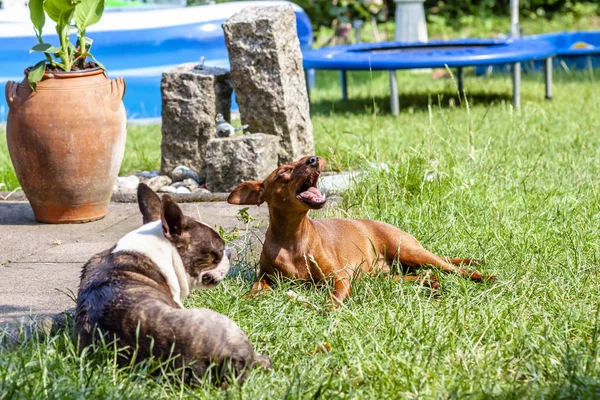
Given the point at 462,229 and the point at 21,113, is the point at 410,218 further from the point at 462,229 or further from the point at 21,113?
the point at 21,113

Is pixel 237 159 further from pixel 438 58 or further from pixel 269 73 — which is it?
pixel 438 58

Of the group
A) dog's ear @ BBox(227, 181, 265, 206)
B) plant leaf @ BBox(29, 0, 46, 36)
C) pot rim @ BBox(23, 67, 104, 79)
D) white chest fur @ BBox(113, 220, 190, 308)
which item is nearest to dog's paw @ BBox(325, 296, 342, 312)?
dog's ear @ BBox(227, 181, 265, 206)

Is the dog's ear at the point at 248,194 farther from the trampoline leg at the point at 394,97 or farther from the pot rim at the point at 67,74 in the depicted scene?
the trampoline leg at the point at 394,97

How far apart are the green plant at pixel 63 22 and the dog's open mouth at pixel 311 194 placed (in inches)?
89.4

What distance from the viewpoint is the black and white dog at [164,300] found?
9.28ft

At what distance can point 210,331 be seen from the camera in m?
2.84

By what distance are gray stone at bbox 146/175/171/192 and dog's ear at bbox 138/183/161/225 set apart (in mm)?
3206

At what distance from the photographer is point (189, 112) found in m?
6.84

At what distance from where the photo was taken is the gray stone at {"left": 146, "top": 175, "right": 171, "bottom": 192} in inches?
262

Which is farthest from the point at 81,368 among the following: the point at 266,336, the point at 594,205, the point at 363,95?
the point at 363,95

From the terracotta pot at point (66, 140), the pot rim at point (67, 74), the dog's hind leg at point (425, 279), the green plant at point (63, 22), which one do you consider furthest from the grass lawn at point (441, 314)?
the green plant at point (63, 22)

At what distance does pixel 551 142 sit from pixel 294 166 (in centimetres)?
420

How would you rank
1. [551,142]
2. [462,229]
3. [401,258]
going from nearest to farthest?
[401,258] → [462,229] → [551,142]

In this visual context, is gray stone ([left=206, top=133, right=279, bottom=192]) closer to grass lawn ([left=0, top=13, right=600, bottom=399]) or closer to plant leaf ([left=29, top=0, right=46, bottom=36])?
grass lawn ([left=0, top=13, right=600, bottom=399])
